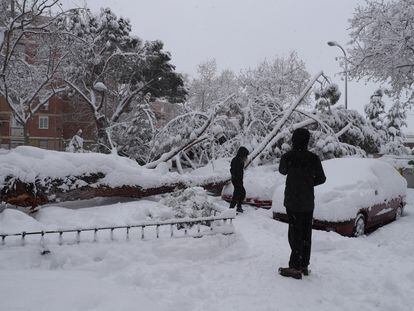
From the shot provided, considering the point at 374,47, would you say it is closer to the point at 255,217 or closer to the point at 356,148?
the point at 356,148

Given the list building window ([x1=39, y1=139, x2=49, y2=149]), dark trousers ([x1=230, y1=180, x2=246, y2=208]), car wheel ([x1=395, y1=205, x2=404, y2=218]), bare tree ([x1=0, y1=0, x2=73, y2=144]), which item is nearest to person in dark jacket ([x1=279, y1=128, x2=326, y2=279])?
dark trousers ([x1=230, y1=180, x2=246, y2=208])

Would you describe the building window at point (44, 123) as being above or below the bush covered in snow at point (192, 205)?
above

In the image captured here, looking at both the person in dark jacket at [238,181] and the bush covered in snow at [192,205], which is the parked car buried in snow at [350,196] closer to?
the person in dark jacket at [238,181]

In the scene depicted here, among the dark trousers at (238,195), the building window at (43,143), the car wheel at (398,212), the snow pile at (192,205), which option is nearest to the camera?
the snow pile at (192,205)

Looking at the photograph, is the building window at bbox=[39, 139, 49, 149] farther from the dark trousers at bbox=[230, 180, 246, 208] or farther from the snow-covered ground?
the snow-covered ground

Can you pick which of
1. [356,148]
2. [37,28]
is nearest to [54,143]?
[37,28]

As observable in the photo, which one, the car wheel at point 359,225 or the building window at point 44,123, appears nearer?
the car wheel at point 359,225

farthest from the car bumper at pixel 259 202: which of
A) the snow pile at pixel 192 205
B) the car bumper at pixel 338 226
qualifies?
the snow pile at pixel 192 205

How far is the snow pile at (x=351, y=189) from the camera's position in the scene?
767 cm

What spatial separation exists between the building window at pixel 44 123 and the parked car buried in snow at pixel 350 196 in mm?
43515

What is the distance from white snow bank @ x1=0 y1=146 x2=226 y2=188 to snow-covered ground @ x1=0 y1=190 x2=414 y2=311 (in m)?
1.24

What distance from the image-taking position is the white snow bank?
7.13 meters

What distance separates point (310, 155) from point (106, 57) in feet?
88.8

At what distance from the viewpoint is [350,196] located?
7.83 metres
